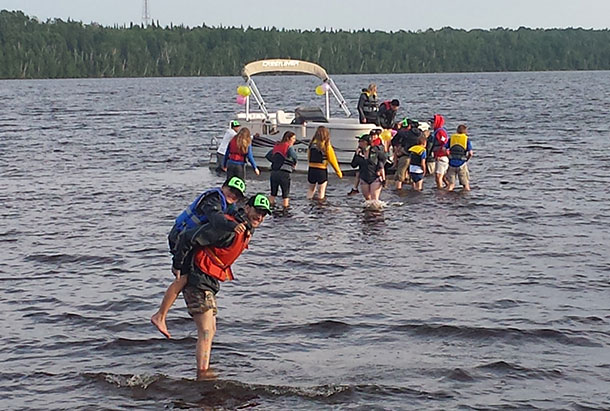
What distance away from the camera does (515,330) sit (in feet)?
33.7

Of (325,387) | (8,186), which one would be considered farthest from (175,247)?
(8,186)

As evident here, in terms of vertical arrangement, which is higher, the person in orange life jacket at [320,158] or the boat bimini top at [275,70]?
the boat bimini top at [275,70]

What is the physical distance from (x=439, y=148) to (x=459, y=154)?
2.04 ft

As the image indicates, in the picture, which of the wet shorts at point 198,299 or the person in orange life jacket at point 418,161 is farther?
the person in orange life jacket at point 418,161

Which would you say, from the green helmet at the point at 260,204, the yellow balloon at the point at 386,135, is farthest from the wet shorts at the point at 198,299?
the yellow balloon at the point at 386,135

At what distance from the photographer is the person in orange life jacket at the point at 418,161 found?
19.7 metres

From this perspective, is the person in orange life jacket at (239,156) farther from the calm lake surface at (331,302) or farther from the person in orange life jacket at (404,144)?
the person in orange life jacket at (404,144)

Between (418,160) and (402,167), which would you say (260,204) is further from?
(402,167)

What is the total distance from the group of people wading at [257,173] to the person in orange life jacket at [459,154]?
0.8 inches

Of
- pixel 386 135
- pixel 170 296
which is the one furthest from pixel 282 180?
pixel 170 296

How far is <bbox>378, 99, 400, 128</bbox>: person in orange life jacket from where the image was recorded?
22562mm

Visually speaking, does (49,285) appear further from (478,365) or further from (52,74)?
(52,74)

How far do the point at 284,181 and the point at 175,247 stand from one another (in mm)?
9944

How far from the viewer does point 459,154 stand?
19359 millimetres
